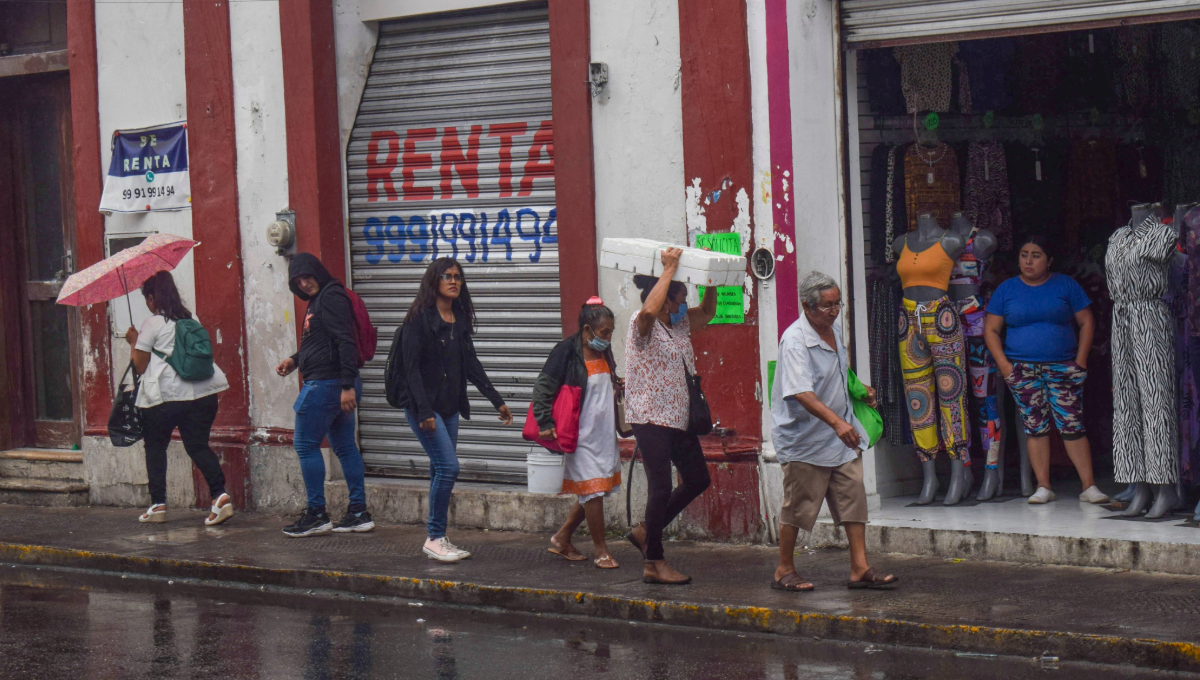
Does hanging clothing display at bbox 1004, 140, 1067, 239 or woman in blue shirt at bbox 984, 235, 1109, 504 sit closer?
woman in blue shirt at bbox 984, 235, 1109, 504

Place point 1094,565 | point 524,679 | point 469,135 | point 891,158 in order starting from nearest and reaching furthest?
point 524,679, point 1094,565, point 891,158, point 469,135

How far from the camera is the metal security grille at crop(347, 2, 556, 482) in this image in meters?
10.4

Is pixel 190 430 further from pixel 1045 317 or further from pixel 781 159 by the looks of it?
pixel 1045 317

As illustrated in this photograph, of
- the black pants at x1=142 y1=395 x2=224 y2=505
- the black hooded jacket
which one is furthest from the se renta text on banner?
the black hooded jacket

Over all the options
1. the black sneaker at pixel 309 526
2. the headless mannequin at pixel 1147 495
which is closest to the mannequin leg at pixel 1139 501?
the headless mannequin at pixel 1147 495

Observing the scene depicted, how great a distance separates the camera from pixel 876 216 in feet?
32.1

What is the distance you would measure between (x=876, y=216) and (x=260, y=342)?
4.83 m

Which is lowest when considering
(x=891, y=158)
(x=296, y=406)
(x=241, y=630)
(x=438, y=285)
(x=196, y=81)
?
(x=241, y=630)

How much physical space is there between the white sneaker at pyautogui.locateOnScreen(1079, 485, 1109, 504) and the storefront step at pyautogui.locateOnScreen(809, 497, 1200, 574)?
0.06 meters

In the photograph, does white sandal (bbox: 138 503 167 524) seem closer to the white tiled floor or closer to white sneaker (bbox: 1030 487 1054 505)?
the white tiled floor

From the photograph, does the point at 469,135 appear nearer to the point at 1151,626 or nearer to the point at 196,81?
the point at 196,81

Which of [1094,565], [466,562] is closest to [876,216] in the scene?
[1094,565]

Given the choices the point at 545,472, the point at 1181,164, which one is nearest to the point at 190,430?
the point at 545,472

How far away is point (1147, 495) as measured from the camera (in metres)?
8.77
